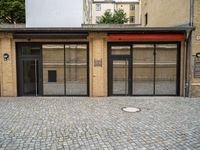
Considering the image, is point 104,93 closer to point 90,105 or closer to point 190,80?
point 90,105

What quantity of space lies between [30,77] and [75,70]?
2648mm

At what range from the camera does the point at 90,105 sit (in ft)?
32.9

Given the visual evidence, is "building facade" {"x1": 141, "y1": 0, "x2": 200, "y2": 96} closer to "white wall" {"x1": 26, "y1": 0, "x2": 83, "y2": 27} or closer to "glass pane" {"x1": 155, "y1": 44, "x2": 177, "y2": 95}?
"glass pane" {"x1": 155, "y1": 44, "x2": 177, "y2": 95}

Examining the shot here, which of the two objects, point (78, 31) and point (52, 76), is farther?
point (52, 76)

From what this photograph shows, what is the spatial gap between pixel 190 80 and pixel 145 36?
3.51m

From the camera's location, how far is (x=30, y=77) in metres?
12.3

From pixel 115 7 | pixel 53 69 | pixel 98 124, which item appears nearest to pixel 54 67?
pixel 53 69

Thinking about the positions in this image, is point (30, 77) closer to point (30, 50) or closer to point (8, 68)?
point (8, 68)

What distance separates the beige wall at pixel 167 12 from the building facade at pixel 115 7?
33.7m

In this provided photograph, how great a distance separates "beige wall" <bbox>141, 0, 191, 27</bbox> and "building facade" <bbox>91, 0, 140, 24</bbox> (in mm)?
33701

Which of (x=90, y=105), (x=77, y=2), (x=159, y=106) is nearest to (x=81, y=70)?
(x=90, y=105)

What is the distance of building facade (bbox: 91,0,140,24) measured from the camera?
5478 cm

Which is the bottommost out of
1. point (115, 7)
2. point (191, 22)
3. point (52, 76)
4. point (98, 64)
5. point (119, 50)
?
point (52, 76)

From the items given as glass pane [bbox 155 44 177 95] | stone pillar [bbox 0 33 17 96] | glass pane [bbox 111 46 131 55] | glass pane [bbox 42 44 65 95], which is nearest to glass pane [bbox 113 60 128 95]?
glass pane [bbox 111 46 131 55]
